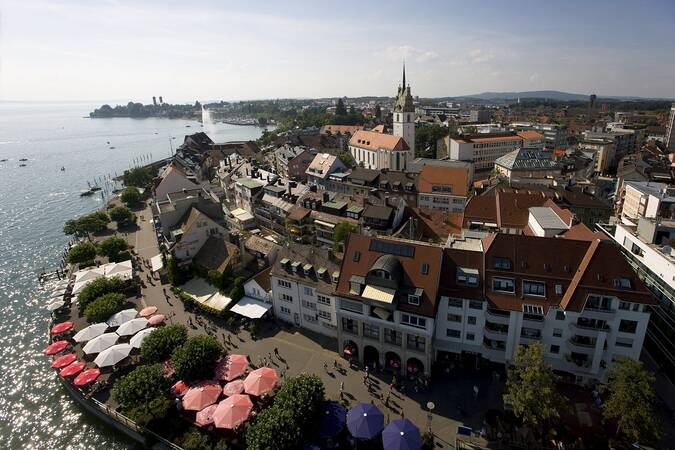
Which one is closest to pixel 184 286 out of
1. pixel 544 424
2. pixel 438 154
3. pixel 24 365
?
pixel 24 365

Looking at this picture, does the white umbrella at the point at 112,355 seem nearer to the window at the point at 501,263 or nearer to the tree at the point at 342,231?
the tree at the point at 342,231

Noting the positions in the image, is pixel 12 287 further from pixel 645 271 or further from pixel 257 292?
pixel 645 271

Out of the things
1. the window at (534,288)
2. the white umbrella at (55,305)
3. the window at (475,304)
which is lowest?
the white umbrella at (55,305)

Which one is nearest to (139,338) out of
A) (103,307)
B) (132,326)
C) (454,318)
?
(132,326)

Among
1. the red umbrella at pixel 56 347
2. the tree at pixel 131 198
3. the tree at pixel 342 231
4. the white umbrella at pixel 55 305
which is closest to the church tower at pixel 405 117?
the tree at pixel 342 231

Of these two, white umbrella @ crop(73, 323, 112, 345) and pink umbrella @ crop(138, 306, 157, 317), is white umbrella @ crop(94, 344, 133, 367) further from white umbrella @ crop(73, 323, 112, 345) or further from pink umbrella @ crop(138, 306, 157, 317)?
pink umbrella @ crop(138, 306, 157, 317)

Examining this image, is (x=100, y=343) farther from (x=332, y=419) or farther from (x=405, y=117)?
(x=405, y=117)
